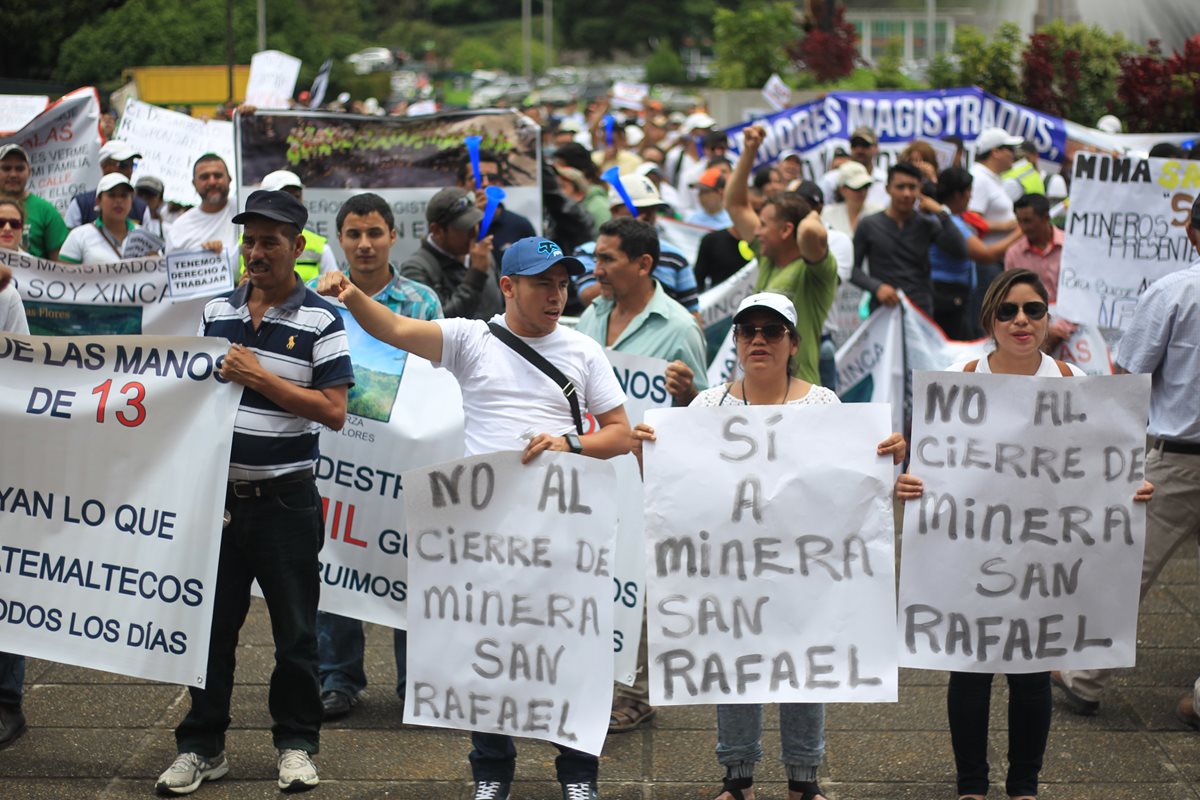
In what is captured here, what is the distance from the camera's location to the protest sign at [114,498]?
494 cm

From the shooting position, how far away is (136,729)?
5.66 metres

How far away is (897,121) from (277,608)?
10597 millimetres

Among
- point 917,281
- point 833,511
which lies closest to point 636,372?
point 833,511

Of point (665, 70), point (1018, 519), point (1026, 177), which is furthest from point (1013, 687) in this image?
point (665, 70)

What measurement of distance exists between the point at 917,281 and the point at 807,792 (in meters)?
5.16

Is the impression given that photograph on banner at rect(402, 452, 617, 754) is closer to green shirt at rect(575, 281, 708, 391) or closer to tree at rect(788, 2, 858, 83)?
green shirt at rect(575, 281, 708, 391)

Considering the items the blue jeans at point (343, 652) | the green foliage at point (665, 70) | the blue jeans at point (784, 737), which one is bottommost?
the green foliage at point (665, 70)

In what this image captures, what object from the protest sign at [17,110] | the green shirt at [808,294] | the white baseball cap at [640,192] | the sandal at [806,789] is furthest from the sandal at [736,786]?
the protest sign at [17,110]

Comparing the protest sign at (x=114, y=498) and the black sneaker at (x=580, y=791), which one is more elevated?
the protest sign at (x=114, y=498)

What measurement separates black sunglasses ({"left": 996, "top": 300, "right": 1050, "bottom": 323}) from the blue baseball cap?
130 cm

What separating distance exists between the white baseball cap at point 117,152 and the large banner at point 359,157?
2.32 meters

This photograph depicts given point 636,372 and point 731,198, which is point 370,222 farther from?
point 731,198

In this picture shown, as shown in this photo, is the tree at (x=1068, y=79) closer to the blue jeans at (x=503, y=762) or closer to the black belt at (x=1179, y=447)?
the black belt at (x=1179, y=447)

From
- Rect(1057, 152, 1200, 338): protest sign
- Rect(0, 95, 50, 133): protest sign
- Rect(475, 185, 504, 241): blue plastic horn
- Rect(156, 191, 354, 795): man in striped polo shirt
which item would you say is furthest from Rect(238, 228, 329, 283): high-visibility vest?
Rect(0, 95, 50, 133): protest sign
